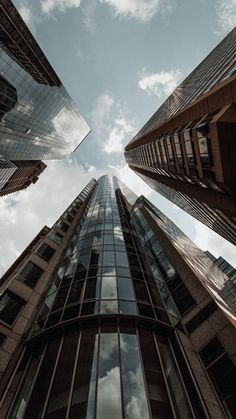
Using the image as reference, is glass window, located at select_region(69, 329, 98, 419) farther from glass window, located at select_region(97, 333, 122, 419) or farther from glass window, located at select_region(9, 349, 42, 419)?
glass window, located at select_region(9, 349, 42, 419)

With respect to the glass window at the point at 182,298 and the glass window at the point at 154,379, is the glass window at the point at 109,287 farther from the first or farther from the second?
the glass window at the point at 182,298

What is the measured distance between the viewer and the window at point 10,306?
19545 mm

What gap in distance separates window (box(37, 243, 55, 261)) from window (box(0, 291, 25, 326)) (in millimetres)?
8354

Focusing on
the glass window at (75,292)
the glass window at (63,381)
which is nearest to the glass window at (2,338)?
the glass window at (75,292)

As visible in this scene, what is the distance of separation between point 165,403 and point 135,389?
1.58m

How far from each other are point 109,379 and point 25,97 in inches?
2430

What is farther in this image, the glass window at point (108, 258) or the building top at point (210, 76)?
the building top at point (210, 76)

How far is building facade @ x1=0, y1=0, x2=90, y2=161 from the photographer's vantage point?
51.3 metres

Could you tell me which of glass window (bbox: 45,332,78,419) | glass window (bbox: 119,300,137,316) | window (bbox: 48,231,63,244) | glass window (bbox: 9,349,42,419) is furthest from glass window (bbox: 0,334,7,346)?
window (bbox: 48,231,63,244)

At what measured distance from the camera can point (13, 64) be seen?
162ft

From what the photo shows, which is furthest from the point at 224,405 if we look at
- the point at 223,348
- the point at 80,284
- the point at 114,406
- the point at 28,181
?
the point at 28,181

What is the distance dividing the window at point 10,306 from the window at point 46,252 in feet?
27.4

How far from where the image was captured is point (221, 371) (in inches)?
573

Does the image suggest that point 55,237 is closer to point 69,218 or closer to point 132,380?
point 69,218
